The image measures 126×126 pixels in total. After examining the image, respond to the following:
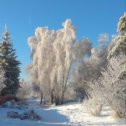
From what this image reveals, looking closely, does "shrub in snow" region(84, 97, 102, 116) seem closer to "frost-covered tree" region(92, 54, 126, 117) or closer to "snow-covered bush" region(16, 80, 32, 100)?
"frost-covered tree" region(92, 54, 126, 117)

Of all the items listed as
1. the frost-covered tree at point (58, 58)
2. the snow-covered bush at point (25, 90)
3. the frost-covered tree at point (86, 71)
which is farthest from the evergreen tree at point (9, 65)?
the snow-covered bush at point (25, 90)

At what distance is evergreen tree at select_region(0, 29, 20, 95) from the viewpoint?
39884 millimetres

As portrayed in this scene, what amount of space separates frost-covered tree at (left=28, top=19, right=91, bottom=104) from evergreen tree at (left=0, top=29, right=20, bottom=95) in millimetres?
5385

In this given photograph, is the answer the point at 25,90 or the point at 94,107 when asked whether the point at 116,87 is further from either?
the point at 25,90

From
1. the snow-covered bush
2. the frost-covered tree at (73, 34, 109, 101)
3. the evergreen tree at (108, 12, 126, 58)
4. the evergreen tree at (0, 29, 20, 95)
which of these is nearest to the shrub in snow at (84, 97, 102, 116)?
the evergreen tree at (108, 12, 126, 58)

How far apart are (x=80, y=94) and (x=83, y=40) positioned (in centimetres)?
718

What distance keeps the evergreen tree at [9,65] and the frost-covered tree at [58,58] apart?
17.7 ft

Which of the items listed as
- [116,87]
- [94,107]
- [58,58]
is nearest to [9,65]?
[58,58]

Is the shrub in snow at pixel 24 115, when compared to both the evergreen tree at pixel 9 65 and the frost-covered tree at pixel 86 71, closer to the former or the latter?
the evergreen tree at pixel 9 65

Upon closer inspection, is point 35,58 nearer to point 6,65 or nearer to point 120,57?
point 6,65

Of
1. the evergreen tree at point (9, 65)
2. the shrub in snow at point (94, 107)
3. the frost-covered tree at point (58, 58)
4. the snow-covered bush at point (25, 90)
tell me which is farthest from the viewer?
the snow-covered bush at point (25, 90)

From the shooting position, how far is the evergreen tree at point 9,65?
39884 millimetres

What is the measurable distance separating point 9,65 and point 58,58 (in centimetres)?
731

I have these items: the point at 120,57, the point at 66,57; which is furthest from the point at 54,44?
the point at 120,57
